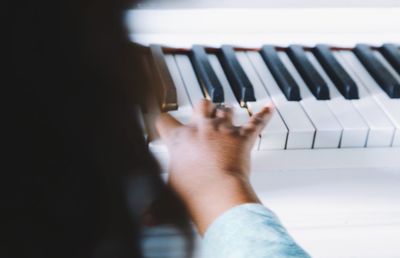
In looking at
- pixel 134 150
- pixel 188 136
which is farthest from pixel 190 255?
pixel 134 150

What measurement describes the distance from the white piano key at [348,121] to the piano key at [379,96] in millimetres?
60

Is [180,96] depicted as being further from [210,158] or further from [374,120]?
[374,120]

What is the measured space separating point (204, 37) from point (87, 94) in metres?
0.62

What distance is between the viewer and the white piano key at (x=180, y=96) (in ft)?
3.45

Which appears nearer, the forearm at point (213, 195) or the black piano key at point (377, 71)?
the forearm at point (213, 195)

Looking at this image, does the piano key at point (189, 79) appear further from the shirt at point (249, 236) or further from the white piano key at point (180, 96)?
Answer: the shirt at point (249, 236)

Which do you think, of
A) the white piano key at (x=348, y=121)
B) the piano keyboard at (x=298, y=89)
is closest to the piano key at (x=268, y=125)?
the piano keyboard at (x=298, y=89)

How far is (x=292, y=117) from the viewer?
107 cm

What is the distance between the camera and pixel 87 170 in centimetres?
69

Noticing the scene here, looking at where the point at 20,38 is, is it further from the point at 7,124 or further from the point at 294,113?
the point at 294,113

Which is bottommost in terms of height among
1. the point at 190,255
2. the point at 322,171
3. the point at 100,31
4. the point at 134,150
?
the point at 190,255

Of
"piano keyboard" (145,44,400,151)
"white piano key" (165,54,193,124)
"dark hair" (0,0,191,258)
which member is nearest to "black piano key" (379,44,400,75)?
"piano keyboard" (145,44,400,151)

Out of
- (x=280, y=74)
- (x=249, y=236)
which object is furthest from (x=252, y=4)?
(x=249, y=236)

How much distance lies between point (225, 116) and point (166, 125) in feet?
0.34
